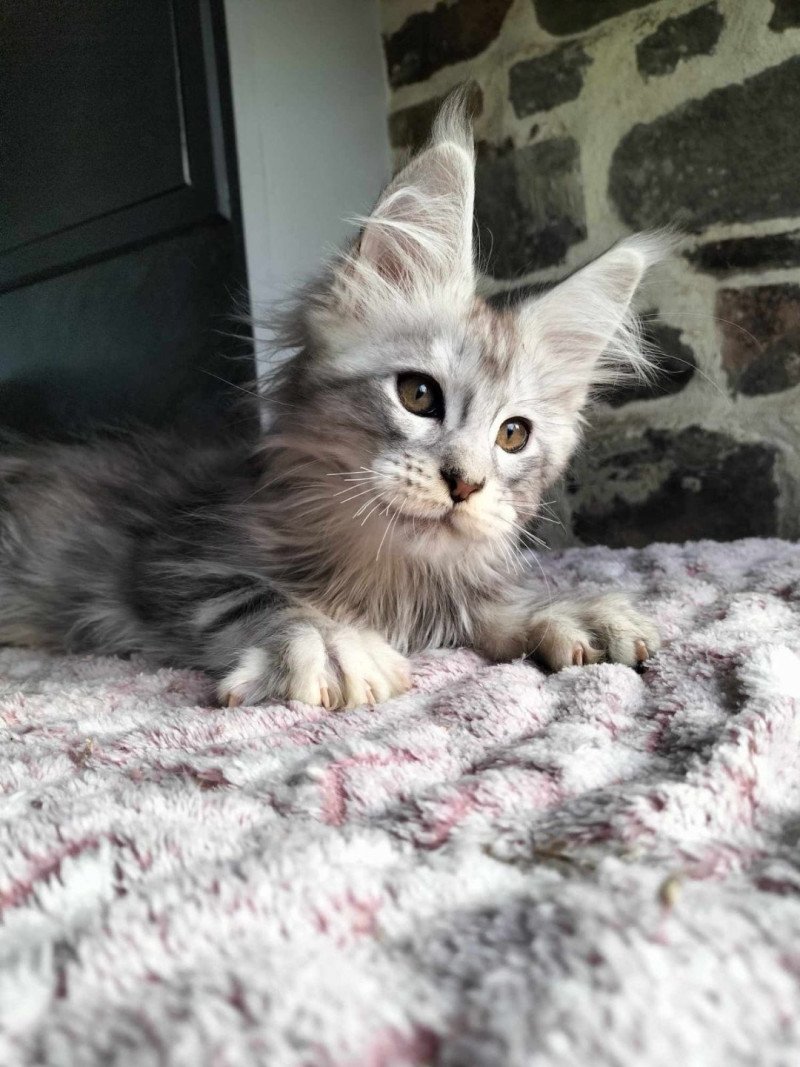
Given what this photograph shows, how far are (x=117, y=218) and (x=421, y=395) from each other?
4.34 ft

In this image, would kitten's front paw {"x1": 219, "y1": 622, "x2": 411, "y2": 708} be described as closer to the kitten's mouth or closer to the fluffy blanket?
the fluffy blanket

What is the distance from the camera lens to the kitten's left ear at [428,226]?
1325mm

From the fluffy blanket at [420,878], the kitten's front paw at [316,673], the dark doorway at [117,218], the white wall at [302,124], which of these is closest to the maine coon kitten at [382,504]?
the kitten's front paw at [316,673]

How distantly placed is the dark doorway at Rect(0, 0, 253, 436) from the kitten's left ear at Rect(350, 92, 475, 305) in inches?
20.5

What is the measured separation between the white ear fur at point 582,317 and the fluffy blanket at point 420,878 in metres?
0.67

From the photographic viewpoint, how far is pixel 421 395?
1250 mm

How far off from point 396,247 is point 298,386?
302 millimetres

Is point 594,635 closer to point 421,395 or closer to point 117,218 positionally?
point 421,395

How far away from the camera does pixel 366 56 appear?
242cm

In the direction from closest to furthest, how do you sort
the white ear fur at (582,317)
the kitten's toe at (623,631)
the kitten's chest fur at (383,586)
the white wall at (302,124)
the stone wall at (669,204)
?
the kitten's toe at (623,631), the kitten's chest fur at (383,586), the white ear fur at (582,317), the stone wall at (669,204), the white wall at (302,124)

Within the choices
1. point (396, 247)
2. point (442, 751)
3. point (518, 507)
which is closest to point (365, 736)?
point (442, 751)

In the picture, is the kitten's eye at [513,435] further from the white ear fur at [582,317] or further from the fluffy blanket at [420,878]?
the fluffy blanket at [420,878]

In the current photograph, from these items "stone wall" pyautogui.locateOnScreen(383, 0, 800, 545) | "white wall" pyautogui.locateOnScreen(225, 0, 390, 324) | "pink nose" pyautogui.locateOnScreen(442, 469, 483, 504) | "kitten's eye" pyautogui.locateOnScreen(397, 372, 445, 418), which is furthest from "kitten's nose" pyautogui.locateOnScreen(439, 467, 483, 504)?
"stone wall" pyautogui.locateOnScreen(383, 0, 800, 545)

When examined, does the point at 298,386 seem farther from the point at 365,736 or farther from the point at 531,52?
the point at 531,52
